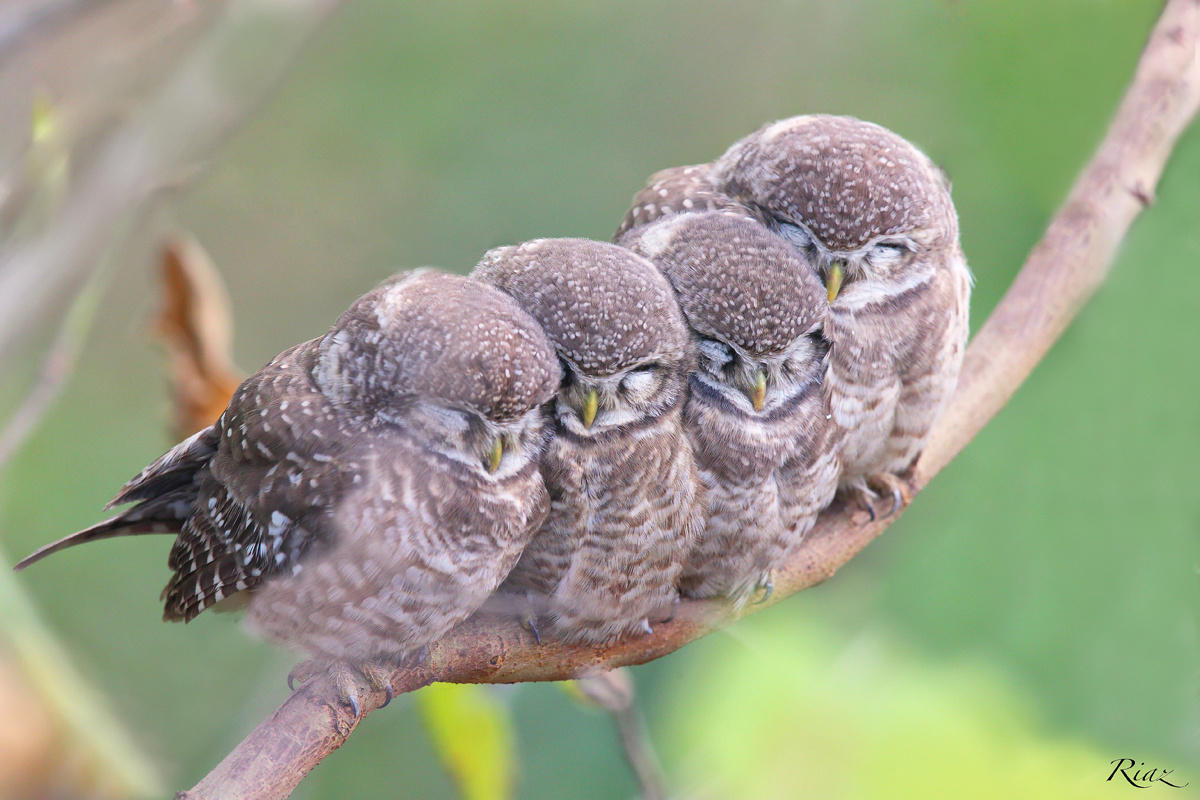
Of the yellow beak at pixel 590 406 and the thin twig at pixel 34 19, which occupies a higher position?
the thin twig at pixel 34 19

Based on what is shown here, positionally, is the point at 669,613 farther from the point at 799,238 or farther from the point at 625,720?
the point at 799,238

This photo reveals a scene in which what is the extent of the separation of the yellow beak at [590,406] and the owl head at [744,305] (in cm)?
18

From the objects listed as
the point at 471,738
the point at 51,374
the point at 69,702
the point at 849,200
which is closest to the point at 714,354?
the point at 849,200

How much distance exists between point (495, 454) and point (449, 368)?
0.42ft

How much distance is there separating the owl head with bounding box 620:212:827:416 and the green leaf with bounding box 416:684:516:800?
1.73 ft

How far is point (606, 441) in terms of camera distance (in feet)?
4.80

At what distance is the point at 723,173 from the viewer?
179cm

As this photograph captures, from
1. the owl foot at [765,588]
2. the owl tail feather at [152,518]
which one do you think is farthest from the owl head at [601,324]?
the owl tail feather at [152,518]

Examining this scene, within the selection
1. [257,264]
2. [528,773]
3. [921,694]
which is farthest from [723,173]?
[257,264]

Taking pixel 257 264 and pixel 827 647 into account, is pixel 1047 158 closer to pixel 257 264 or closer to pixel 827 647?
pixel 827 647

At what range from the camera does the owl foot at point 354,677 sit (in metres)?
1.35

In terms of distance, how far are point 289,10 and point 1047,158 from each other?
158cm

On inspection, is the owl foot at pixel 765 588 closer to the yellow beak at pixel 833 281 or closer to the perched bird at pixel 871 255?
the perched bird at pixel 871 255

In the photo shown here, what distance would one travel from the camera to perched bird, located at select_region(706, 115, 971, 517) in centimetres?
160
